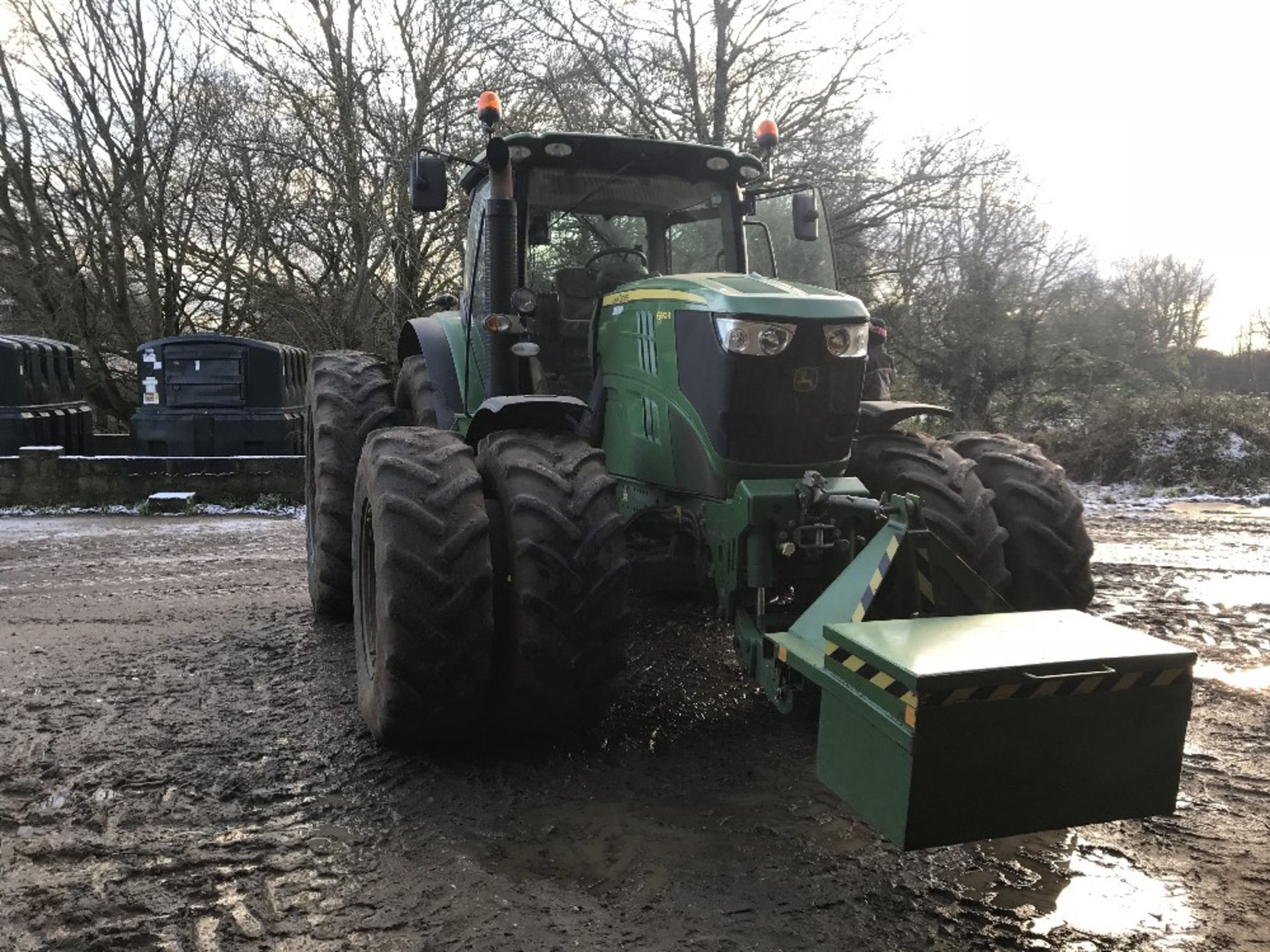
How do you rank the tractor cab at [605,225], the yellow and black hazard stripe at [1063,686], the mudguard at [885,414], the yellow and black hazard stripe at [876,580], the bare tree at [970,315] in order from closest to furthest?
the yellow and black hazard stripe at [1063,686]
the yellow and black hazard stripe at [876,580]
the mudguard at [885,414]
the tractor cab at [605,225]
the bare tree at [970,315]

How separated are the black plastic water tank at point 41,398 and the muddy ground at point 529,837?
7.31 meters

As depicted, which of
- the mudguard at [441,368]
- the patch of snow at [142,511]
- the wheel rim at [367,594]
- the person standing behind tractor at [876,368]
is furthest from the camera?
the patch of snow at [142,511]

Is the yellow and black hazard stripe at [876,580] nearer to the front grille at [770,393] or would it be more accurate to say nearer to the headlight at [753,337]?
the front grille at [770,393]

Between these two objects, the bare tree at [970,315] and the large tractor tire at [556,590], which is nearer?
the large tractor tire at [556,590]

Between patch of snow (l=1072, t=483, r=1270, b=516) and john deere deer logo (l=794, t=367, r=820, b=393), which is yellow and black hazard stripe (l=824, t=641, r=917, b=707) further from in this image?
patch of snow (l=1072, t=483, r=1270, b=516)

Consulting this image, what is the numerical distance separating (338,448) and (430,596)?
219 cm

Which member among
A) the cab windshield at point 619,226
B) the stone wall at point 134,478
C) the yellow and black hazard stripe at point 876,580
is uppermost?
the cab windshield at point 619,226

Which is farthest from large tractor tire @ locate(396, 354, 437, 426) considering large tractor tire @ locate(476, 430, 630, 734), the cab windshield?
large tractor tire @ locate(476, 430, 630, 734)

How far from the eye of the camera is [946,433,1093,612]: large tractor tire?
13.8 feet

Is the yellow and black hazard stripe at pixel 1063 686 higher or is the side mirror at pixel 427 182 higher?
the side mirror at pixel 427 182

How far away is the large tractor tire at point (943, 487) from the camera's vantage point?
3912mm

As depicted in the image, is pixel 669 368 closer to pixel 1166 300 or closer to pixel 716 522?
pixel 716 522

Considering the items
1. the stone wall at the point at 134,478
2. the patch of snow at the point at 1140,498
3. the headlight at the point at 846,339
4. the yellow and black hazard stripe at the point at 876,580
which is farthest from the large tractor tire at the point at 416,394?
the patch of snow at the point at 1140,498

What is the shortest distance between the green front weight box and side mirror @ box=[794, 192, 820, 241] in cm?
Answer: 288
